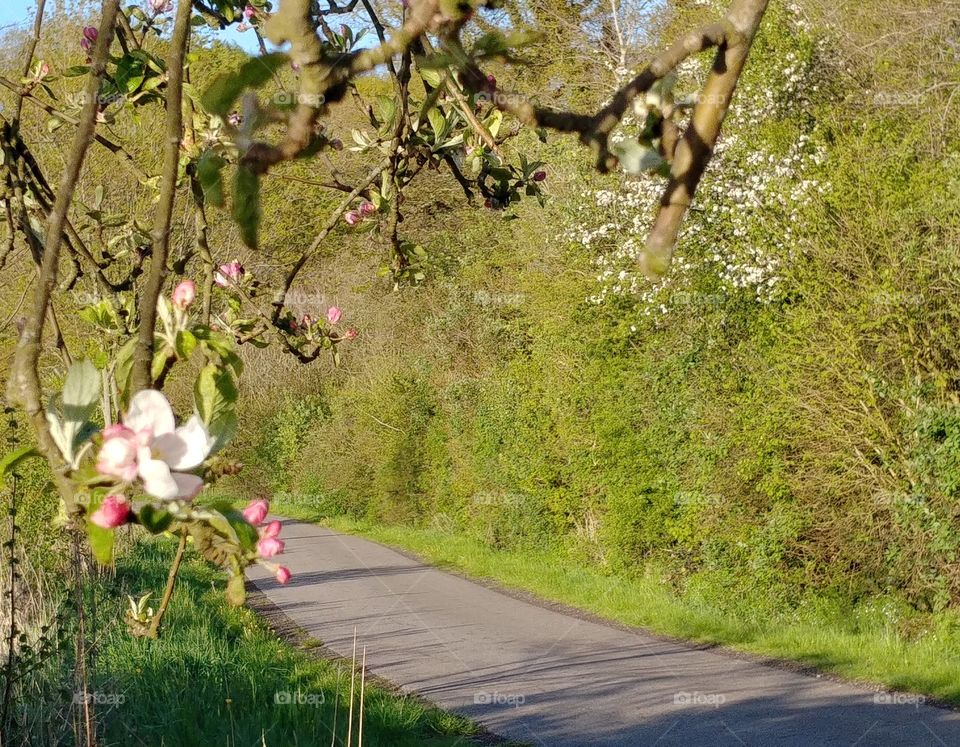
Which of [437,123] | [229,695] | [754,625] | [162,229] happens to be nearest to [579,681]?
[754,625]

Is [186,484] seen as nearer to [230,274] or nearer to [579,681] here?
[230,274]

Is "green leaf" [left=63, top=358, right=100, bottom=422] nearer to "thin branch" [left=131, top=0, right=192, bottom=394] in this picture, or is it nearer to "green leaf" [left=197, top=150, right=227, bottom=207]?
"thin branch" [left=131, top=0, right=192, bottom=394]

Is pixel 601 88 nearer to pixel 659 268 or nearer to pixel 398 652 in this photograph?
pixel 398 652

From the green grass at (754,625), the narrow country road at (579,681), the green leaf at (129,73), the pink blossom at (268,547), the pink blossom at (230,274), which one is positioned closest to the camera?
the pink blossom at (268,547)

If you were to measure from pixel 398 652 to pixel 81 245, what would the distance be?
7.22 m

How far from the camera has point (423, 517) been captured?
64.3 ft

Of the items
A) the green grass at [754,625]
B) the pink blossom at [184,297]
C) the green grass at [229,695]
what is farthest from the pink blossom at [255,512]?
the green grass at [754,625]

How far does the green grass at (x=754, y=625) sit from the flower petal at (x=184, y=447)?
288 inches

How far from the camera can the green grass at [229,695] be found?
567 centimetres

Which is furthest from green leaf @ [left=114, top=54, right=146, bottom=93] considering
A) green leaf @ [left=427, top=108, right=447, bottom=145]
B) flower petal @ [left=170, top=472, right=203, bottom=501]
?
flower petal @ [left=170, top=472, right=203, bottom=501]

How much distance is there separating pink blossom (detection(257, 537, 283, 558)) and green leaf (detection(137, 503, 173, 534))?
0.10 metres

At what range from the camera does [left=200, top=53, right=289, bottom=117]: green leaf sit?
3.37 feet

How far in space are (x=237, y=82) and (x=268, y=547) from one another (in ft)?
1.41

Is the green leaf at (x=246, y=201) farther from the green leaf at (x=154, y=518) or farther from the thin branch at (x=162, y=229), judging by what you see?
the green leaf at (x=154, y=518)
